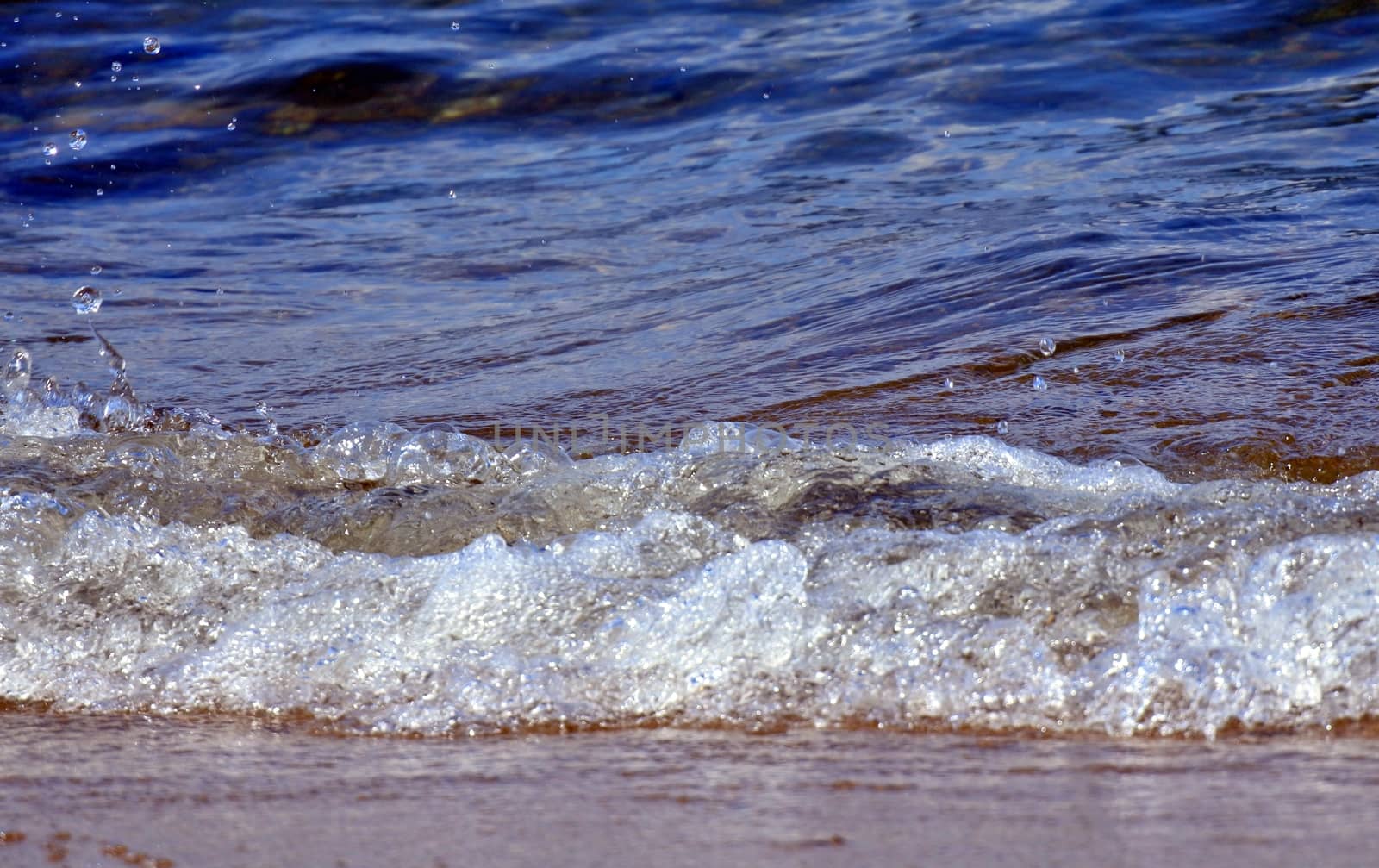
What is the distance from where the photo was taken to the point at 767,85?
6711 mm

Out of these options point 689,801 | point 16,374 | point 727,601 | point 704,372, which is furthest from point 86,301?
point 689,801

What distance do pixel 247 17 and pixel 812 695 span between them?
7.54 meters

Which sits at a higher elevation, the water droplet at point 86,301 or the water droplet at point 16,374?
the water droplet at point 86,301

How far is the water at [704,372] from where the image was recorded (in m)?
1.69

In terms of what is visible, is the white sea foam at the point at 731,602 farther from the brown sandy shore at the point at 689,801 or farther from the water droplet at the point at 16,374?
the water droplet at the point at 16,374

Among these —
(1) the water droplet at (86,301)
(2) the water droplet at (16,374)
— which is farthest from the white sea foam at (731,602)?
(1) the water droplet at (86,301)

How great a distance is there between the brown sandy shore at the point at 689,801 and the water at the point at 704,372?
9 centimetres

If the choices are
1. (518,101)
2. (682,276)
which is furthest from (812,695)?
(518,101)

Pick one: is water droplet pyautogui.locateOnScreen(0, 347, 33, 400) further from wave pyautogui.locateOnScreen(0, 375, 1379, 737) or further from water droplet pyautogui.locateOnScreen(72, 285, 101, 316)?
A: wave pyautogui.locateOnScreen(0, 375, 1379, 737)

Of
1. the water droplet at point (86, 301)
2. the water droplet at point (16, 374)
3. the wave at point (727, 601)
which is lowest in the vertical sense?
the wave at point (727, 601)

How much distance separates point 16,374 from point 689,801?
2.59 meters

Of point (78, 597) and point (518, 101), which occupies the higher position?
point (518, 101)

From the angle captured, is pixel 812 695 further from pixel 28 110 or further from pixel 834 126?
pixel 28 110

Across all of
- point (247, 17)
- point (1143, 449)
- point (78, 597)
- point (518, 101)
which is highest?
point (247, 17)
